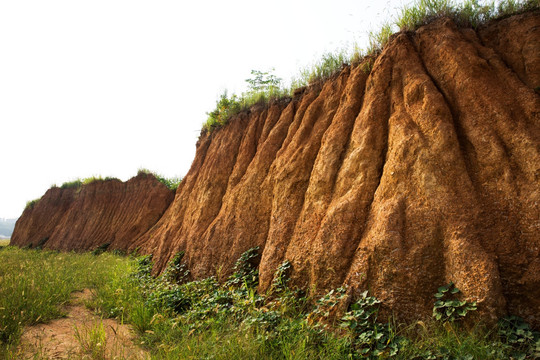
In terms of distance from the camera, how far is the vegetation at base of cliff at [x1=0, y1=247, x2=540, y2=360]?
2828 millimetres

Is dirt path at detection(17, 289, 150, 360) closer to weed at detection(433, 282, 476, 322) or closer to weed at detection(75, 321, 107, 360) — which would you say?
weed at detection(75, 321, 107, 360)

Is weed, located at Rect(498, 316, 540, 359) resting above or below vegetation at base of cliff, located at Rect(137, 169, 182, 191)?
below

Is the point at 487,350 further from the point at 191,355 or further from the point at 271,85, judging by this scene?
the point at 271,85

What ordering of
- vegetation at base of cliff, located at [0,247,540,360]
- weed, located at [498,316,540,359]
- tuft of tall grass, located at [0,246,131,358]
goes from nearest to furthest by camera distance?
weed, located at [498,316,540,359], vegetation at base of cliff, located at [0,247,540,360], tuft of tall grass, located at [0,246,131,358]

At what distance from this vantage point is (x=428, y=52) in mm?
5164

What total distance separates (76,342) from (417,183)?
4.93 metres

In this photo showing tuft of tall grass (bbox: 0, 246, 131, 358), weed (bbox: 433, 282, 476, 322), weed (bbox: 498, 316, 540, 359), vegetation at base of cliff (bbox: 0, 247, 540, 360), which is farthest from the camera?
tuft of tall grass (bbox: 0, 246, 131, 358)

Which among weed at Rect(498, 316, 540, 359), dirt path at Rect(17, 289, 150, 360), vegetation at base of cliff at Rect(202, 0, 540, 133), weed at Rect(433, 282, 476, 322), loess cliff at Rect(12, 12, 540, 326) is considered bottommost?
dirt path at Rect(17, 289, 150, 360)

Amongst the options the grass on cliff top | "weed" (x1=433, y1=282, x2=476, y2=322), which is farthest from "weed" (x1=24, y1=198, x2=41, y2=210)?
"weed" (x1=433, y1=282, x2=476, y2=322)

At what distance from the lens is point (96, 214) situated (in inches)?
736

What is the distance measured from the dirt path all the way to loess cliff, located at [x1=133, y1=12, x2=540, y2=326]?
7.77 feet

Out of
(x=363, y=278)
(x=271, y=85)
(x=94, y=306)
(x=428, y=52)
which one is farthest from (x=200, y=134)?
(x=363, y=278)

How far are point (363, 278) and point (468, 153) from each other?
219 cm

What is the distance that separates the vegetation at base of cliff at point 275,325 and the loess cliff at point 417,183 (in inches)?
9.0
